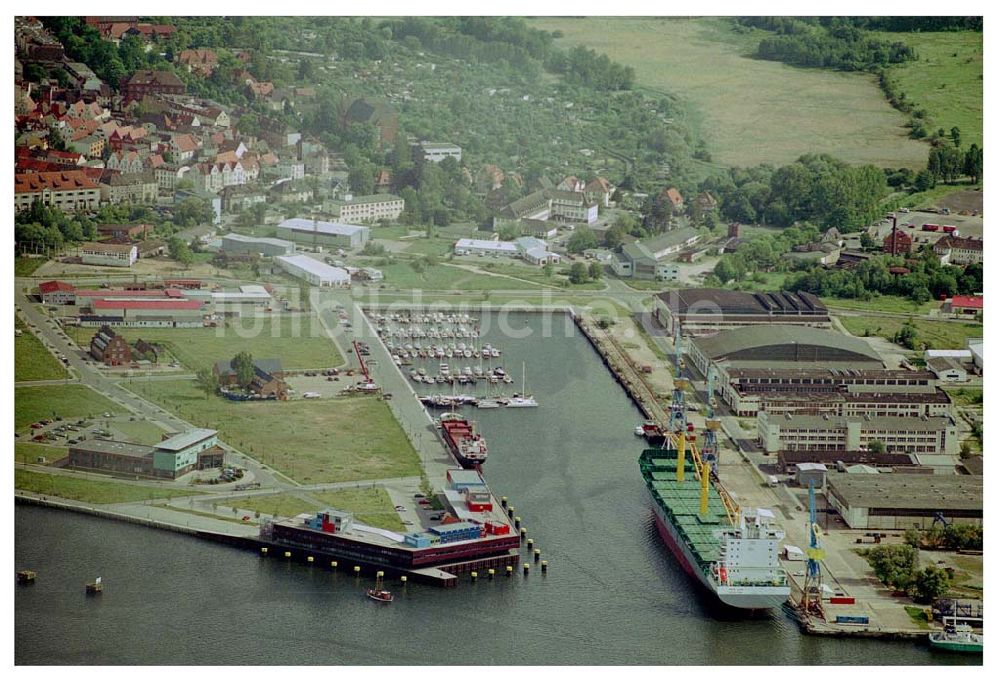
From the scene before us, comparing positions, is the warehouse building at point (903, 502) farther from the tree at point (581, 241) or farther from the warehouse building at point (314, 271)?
the tree at point (581, 241)

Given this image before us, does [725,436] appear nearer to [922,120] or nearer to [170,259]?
[170,259]

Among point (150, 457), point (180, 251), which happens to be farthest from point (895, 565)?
point (180, 251)

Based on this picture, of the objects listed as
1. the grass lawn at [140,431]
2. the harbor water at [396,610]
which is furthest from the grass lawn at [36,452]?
the harbor water at [396,610]

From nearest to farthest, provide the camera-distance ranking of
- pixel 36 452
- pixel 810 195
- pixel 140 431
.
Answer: pixel 36 452 < pixel 140 431 < pixel 810 195

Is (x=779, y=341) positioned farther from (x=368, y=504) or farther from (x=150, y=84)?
(x=150, y=84)
